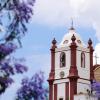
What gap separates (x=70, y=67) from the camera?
6719 centimetres

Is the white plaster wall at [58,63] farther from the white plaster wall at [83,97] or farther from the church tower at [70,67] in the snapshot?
the white plaster wall at [83,97]

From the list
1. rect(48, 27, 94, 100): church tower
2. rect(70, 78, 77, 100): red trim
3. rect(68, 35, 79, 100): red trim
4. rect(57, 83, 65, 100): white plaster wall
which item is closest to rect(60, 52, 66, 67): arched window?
rect(48, 27, 94, 100): church tower

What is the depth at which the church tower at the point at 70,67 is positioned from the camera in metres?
66.5

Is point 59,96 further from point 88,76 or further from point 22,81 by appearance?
point 22,81

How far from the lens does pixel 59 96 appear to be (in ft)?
220

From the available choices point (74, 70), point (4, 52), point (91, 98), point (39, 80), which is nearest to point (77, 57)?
point (74, 70)

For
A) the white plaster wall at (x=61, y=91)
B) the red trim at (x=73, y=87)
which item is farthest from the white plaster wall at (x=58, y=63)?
the red trim at (x=73, y=87)

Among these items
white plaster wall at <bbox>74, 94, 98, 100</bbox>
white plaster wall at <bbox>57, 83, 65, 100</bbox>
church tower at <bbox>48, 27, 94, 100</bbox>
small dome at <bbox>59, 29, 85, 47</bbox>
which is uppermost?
small dome at <bbox>59, 29, 85, 47</bbox>

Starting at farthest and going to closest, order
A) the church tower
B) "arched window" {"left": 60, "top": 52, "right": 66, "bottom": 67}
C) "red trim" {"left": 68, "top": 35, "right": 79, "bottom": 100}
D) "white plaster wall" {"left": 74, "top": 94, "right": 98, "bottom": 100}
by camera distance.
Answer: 1. "arched window" {"left": 60, "top": 52, "right": 66, "bottom": 67}
2. the church tower
3. "red trim" {"left": 68, "top": 35, "right": 79, "bottom": 100}
4. "white plaster wall" {"left": 74, "top": 94, "right": 98, "bottom": 100}

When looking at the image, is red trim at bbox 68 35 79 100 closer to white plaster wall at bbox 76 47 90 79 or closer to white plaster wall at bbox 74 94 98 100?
white plaster wall at bbox 76 47 90 79

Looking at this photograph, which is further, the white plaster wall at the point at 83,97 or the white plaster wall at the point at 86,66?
the white plaster wall at the point at 86,66

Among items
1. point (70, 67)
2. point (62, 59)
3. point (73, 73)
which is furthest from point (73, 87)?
point (62, 59)

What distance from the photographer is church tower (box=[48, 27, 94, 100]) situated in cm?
6650

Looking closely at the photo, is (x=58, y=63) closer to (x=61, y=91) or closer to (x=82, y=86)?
(x=61, y=91)
